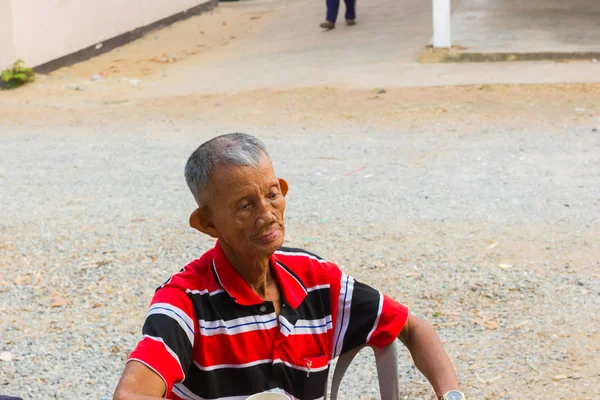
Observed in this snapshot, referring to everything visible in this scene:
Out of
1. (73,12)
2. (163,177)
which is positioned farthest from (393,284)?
(73,12)

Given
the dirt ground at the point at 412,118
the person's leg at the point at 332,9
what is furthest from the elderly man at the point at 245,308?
the person's leg at the point at 332,9

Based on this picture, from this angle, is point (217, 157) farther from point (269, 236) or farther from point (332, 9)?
point (332, 9)

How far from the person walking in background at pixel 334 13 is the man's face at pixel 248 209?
10.8 m

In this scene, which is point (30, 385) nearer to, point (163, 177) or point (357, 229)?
point (357, 229)

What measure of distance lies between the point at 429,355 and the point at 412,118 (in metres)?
5.91

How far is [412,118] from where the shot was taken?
8016 millimetres

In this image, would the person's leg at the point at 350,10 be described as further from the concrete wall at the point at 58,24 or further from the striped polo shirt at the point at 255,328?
the striped polo shirt at the point at 255,328

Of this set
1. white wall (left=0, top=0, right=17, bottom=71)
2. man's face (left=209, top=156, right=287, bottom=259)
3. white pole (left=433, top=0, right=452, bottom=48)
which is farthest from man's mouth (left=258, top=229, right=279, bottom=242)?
white wall (left=0, top=0, right=17, bottom=71)

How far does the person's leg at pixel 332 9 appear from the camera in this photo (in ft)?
41.3

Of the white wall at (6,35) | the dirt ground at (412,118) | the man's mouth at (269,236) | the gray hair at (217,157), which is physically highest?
the gray hair at (217,157)

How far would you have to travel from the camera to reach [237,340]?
7.07ft

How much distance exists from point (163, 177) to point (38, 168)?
1.23 metres

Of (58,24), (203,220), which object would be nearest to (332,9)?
(58,24)

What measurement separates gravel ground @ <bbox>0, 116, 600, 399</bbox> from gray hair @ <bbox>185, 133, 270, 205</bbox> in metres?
1.61
